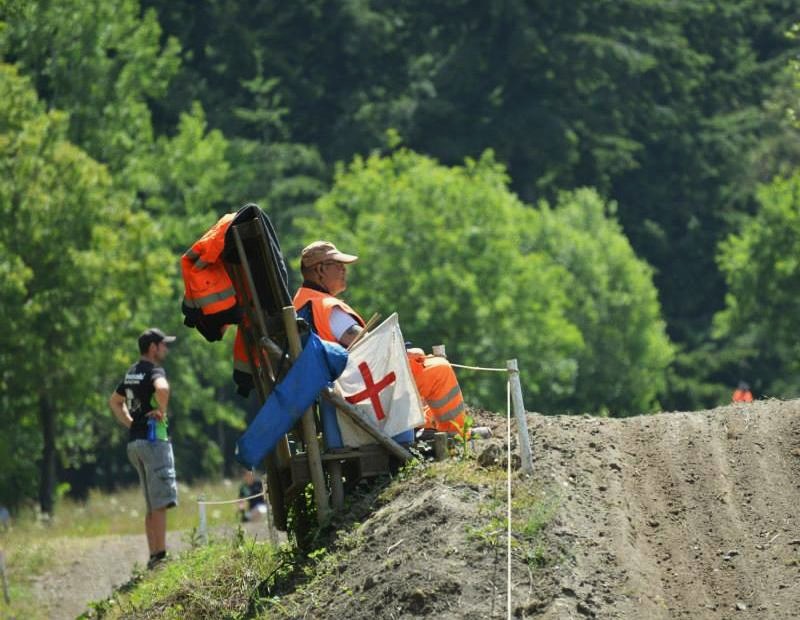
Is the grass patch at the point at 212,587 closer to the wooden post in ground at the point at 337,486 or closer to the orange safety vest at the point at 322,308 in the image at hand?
the wooden post in ground at the point at 337,486

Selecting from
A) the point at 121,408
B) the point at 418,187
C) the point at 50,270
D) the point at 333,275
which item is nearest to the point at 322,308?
the point at 333,275

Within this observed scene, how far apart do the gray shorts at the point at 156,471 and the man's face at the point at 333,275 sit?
10.5ft

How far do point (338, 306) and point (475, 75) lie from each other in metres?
55.6

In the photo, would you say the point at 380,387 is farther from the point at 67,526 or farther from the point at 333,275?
the point at 67,526

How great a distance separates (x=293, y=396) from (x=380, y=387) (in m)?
0.65

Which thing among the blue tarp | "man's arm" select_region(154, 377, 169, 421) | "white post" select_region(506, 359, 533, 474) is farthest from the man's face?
"man's arm" select_region(154, 377, 169, 421)

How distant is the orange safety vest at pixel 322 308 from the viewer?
1342 centimetres

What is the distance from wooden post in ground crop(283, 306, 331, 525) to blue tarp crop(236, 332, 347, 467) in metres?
0.08

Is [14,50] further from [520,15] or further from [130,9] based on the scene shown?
[520,15]

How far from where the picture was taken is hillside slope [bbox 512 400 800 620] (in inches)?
436

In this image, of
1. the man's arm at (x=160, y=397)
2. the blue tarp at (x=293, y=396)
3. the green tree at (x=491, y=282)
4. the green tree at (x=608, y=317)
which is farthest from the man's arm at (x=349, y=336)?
the green tree at (x=608, y=317)

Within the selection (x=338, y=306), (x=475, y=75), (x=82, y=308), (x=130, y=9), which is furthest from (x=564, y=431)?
(x=475, y=75)

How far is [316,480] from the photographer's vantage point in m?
12.9

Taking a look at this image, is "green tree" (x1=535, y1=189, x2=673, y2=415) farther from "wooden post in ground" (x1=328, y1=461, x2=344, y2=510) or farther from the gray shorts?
"wooden post in ground" (x1=328, y1=461, x2=344, y2=510)
